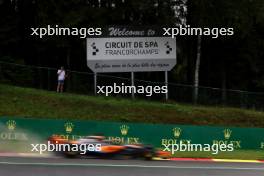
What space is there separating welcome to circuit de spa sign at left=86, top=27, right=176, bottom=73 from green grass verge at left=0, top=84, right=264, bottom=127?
213 cm

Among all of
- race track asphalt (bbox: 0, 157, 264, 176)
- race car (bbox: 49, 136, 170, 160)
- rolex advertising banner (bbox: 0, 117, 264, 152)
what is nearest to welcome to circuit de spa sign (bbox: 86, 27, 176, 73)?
rolex advertising banner (bbox: 0, 117, 264, 152)

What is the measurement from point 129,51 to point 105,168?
16.8 m

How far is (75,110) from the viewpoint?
95.7ft

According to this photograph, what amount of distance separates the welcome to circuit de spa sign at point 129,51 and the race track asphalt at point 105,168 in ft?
45.7

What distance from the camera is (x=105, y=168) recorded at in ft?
52.6

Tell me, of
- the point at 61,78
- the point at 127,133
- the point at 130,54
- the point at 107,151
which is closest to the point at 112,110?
the point at 61,78

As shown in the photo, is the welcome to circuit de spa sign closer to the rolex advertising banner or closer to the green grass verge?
the green grass verge

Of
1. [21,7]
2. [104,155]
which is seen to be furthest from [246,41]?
[104,155]

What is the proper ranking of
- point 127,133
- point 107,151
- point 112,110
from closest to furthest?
point 107,151 < point 127,133 < point 112,110

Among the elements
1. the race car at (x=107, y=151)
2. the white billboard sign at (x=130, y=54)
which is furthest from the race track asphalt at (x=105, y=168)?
the white billboard sign at (x=130, y=54)

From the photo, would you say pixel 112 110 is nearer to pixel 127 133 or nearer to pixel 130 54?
pixel 130 54

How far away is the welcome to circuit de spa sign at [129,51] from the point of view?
1266 inches

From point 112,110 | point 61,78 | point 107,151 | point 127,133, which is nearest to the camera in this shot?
point 107,151

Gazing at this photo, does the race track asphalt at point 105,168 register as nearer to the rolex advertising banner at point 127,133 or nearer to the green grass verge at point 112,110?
the rolex advertising banner at point 127,133
